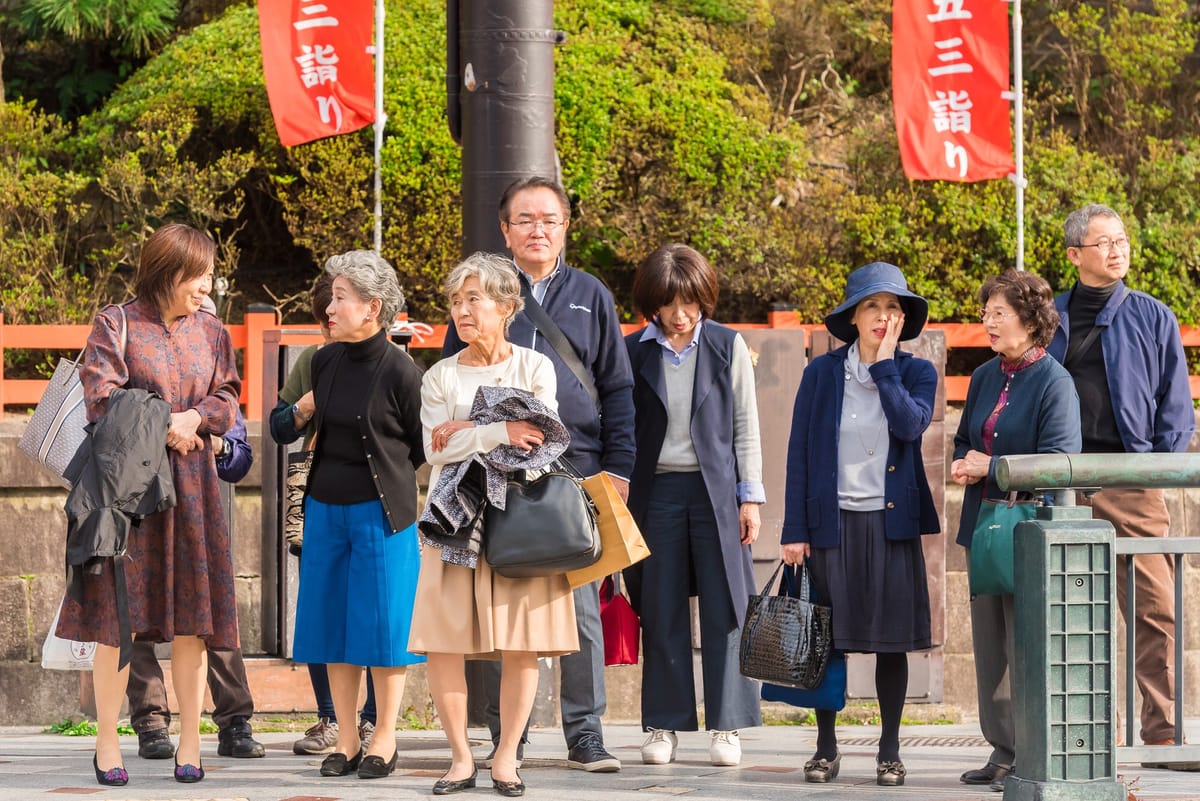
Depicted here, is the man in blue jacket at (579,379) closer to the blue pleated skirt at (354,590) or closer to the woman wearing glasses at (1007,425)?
the blue pleated skirt at (354,590)

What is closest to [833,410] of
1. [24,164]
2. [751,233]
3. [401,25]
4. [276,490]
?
[276,490]

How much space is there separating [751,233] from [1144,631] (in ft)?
25.4

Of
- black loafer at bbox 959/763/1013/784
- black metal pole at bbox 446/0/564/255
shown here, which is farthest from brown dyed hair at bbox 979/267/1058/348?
black metal pole at bbox 446/0/564/255

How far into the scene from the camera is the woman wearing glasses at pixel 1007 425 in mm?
5070

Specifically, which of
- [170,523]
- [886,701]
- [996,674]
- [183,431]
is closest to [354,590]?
[170,523]

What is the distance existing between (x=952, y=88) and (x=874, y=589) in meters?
9.02

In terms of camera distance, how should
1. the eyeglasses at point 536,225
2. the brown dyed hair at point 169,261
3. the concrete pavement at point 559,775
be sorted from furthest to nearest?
the eyeglasses at point 536,225 → the brown dyed hair at point 169,261 → the concrete pavement at point 559,775

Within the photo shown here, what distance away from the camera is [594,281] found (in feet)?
17.9

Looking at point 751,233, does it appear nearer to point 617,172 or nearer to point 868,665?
point 617,172

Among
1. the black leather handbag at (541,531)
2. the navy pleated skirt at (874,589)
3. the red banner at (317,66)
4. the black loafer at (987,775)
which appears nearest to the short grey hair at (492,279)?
the black leather handbag at (541,531)

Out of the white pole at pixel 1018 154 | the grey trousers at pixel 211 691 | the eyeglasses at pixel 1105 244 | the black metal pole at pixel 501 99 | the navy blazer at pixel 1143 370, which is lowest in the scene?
→ the grey trousers at pixel 211 691

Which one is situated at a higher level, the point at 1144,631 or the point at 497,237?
the point at 497,237

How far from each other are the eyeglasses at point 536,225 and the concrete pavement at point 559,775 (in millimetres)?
1890

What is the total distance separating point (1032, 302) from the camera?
5.14m
